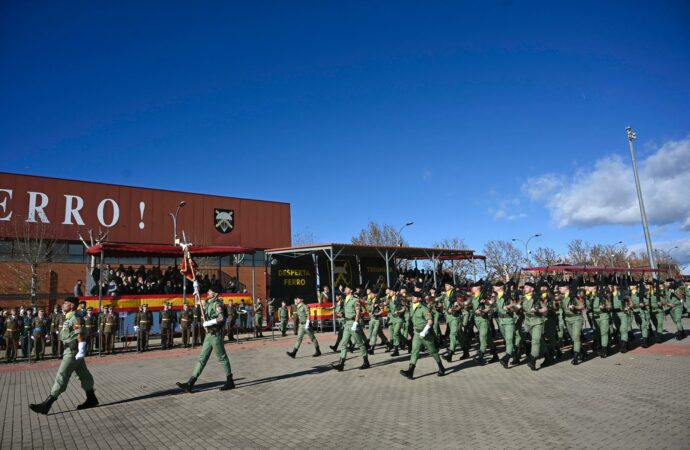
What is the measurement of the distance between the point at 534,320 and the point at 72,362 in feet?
32.4

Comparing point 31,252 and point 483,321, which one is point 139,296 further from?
point 31,252

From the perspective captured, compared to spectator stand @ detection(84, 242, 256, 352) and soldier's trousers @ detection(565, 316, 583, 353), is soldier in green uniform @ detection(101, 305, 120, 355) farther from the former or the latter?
soldier's trousers @ detection(565, 316, 583, 353)

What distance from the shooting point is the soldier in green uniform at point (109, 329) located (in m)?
17.0

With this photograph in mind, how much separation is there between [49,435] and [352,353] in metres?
9.54

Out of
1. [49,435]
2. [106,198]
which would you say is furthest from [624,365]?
[106,198]

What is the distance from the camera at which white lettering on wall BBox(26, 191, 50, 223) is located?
105 ft

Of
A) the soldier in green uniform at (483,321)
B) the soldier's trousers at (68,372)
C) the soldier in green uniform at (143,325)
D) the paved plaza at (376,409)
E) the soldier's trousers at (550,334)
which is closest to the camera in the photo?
the paved plaza at (376,409)

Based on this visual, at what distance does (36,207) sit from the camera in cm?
3250

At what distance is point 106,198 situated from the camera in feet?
117

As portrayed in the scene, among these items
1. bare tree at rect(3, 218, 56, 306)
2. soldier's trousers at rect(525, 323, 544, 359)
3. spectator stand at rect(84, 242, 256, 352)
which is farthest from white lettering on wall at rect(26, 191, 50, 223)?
soldier's trousers at rect(525, 323, 544, 359)

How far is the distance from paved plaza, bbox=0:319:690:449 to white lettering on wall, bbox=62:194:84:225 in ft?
82.2

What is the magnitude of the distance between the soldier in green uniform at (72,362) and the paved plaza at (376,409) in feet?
1.03

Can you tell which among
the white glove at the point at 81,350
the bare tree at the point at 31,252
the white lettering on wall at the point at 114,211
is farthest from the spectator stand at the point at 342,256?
the white lettering on wall at the point at 114,211

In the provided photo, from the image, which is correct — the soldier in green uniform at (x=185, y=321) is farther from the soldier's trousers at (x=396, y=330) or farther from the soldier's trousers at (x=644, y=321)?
the soldier's trousers at (x=644, y=321)
